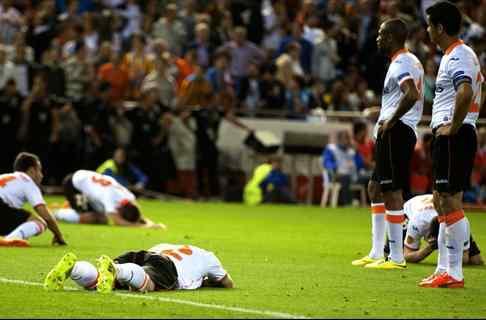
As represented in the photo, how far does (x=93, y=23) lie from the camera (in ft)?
94.1

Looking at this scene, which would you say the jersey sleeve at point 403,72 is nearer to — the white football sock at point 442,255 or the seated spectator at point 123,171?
the white football sock at point 442,255

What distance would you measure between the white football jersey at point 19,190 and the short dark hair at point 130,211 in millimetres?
4264

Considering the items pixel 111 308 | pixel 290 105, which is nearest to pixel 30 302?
pixel 111 308

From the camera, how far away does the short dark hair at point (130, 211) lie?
1945cm

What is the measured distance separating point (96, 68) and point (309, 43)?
5441 mm

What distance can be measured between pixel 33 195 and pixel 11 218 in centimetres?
93

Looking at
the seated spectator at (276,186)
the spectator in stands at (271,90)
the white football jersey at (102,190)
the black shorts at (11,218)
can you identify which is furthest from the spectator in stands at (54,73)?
the black shorts at (11,218)

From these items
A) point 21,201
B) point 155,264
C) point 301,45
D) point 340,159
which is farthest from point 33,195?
point 301,45

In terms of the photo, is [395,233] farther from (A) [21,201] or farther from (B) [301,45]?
(B) [301,45]

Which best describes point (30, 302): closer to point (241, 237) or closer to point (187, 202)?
point (241, 237)

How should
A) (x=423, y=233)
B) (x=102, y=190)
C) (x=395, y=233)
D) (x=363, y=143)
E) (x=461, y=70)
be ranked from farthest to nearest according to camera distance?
(x=363, y=143) < (x=102, y=190) < (x=423, y=233) < (x=395, y=233) < (x=461, y=70)

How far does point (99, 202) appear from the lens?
1967 cm

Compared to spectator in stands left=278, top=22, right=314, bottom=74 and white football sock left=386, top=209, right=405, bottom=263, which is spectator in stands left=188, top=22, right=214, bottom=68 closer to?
spectator in stands left=278, top=22, right=314, bottom=74

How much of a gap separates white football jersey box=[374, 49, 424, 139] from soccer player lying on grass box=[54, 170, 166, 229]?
6.84 metres
